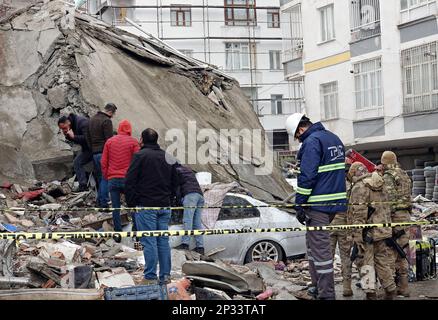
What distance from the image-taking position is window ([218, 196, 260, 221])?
39.9ft

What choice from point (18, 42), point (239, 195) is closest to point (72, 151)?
point (18, 42)

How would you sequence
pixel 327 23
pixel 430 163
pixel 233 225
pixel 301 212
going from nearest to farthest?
pixel 301 212 < pixel 233 225 < pixel 430 163 < pixel 327 23

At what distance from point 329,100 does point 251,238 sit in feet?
69.2

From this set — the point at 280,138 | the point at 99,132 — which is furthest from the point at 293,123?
the point at 280,138

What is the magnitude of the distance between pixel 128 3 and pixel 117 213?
105 feet

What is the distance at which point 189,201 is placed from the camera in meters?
11.4

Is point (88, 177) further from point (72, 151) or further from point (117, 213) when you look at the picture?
point (117, 213)

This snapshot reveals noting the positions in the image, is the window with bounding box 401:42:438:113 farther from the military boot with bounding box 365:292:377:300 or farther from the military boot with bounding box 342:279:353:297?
the military boot with bounding box 365:292:377:300

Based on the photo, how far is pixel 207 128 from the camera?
55.8 feet

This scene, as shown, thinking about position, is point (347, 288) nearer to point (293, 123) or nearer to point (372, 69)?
point (293, 123)

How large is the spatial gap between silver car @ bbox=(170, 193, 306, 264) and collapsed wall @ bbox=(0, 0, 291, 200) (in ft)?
10.1

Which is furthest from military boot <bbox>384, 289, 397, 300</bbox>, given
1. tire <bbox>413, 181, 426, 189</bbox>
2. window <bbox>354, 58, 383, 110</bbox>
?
window <bbox>354, 58, 383, 110</bbox>

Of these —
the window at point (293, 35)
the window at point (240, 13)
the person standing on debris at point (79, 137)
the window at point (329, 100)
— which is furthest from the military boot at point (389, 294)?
the window at point (240, 13)
